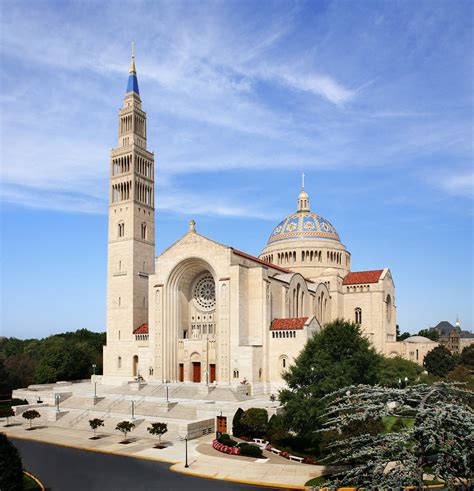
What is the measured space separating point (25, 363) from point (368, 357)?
5643cm

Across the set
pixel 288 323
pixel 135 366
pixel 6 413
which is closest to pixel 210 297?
pixel 288 323

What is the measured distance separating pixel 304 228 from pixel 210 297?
71.1ft

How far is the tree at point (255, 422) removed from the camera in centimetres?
3462

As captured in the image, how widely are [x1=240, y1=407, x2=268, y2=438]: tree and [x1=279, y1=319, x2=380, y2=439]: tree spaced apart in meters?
1.74

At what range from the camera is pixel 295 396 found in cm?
3356

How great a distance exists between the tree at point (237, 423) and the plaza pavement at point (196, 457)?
1.79 metres

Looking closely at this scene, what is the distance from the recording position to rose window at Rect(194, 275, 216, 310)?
2243 inches

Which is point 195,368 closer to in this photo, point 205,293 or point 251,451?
point 205,293

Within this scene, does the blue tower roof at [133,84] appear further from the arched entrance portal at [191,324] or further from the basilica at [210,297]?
the arched entrance portal at [191,324]

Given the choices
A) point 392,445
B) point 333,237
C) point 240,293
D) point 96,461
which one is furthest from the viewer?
point 333,237

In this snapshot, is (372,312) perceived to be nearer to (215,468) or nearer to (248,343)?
(248,343)

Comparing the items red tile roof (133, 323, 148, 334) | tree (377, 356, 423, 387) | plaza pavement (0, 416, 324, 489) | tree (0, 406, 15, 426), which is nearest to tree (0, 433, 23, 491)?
plaza pavement (0, 416, 324, 489)

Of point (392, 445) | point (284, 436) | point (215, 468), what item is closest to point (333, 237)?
point (284, 436)

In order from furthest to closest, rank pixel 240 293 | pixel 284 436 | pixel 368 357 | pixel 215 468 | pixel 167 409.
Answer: pixel 240 293
pixel 167 409
pixel 368 357
pixel 284 436
pixel 215 468
